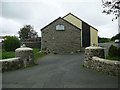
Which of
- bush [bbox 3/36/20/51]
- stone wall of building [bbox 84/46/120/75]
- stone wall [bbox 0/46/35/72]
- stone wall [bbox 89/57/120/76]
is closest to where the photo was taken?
stone wall [bbox 89/57/120/76]

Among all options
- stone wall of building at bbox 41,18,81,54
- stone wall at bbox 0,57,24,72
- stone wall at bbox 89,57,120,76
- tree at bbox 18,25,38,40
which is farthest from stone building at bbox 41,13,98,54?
tree at bbox 18,25,38,40

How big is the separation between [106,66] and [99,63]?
1.02m

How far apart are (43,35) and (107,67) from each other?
25686 millimetres

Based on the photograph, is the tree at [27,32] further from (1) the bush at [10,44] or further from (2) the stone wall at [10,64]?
(2) the stone wall at [10,64]

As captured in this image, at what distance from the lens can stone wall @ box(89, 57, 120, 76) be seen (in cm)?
1439

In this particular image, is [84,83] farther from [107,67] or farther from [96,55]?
[96,55]

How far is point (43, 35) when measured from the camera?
40.2m

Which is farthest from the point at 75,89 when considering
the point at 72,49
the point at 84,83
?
the point at 72,49

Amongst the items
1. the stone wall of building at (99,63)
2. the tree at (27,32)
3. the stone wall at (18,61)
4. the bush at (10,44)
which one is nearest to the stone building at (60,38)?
the bush at (10,44)

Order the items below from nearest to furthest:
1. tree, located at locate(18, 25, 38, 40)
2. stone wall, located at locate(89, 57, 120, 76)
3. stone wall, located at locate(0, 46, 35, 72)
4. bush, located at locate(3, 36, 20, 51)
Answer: stone wall, located at locate(89, 57, 120, 76) → stone wall, located at locate(0, 46, 35, 72) → bush, located at locate(3, 36, 20, 51) → tree, located at locate(18, 25, 38, 40)

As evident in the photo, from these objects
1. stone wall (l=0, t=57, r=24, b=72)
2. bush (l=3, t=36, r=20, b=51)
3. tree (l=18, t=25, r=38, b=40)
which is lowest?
stone wall (l=0, t=57, r=24, b=72)

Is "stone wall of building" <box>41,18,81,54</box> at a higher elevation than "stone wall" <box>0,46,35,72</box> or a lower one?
higher

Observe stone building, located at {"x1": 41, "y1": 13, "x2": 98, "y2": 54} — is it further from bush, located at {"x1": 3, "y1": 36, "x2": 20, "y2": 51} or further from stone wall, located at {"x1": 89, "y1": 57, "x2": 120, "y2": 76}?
stone wall, located at {"x1": 89, "y1": 57, "x2": 120, "y2": 76}

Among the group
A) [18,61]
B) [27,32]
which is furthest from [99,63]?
[27,32]
